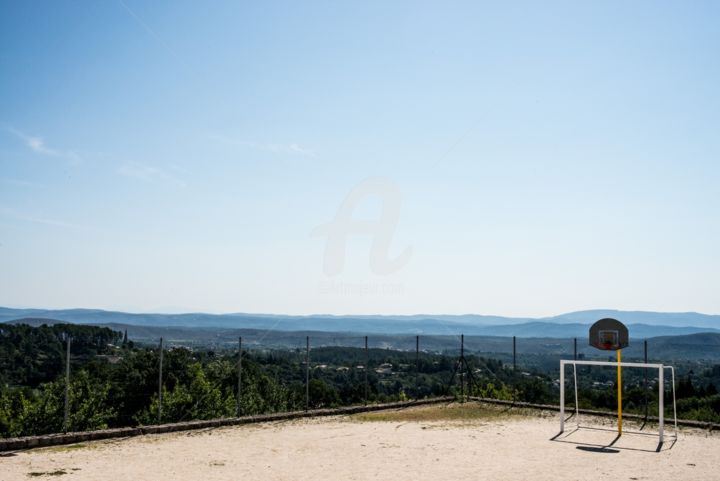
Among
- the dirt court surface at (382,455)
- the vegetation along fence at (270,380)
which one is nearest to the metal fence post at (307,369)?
the vegetation along fence at (270,380)

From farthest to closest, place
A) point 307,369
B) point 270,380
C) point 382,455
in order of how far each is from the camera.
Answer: point 270,380 < point 307,369 < point 382,455

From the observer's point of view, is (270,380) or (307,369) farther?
(270,380)

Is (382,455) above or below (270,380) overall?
above

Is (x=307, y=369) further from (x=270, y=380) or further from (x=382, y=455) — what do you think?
(x=270, y=380)

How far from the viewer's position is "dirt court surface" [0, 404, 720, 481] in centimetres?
890

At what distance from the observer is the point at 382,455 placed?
10.4 m

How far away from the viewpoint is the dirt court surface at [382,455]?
29.2 ft

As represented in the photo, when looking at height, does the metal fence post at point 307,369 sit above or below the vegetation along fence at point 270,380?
above

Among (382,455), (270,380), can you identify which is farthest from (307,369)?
(270,380)

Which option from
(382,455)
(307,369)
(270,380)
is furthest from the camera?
(270,380)

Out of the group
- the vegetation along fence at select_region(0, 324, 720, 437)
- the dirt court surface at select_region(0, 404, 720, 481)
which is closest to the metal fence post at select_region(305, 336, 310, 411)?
the vegetation along fence at select_region(0, 324, 720, 437)

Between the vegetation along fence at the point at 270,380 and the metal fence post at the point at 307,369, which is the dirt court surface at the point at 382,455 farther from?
the vegetation along fence at the point at 270,380

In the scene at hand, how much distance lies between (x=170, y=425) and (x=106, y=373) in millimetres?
26074

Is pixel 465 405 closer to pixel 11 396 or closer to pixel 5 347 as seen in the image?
pixel 5 347
